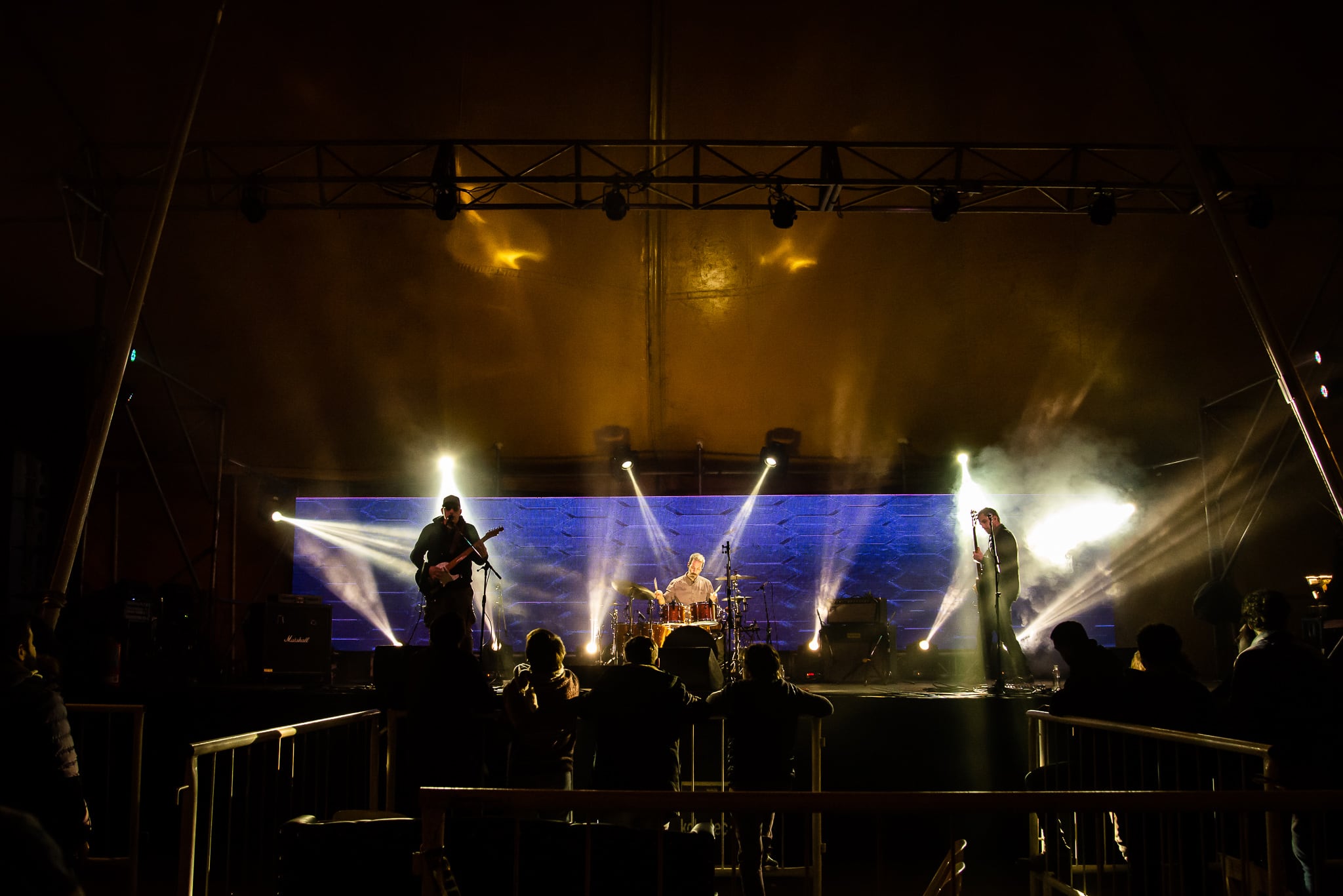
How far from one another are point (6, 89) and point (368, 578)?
6709mm

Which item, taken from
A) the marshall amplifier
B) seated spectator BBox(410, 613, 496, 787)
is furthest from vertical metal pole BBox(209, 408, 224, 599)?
seated spectator BBox(410, 613, 496, 787)

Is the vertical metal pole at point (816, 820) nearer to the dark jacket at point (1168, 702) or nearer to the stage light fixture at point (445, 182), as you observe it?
the dark jacket at point (1168, 702)

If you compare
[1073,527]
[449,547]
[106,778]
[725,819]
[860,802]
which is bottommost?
[725,819]

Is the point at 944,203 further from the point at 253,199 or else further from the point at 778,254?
the point at 253,199

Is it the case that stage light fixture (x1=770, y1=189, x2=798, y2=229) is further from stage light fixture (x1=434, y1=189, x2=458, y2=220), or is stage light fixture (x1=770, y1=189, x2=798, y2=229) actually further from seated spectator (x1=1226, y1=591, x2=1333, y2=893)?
seated spectator (x1=1226, y1=591, x2=1333, y2=893)

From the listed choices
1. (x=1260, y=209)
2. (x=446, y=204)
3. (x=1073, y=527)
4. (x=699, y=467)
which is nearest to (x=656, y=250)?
(x=446, y=204)

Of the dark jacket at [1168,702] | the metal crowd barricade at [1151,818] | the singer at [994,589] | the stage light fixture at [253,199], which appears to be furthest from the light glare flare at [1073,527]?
the stage light fixture at [253,199]

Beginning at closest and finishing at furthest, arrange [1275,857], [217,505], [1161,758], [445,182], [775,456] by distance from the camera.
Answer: [1275,857] < [1161,758] < [445,182] < [217,505] < [775,456]

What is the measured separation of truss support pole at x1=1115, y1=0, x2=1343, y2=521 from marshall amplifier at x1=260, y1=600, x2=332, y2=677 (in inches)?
346

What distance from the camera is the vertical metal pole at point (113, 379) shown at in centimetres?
587

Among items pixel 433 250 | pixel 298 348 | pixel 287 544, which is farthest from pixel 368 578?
pixel 433 250

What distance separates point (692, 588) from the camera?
1159 cm

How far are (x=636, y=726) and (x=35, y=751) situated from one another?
2.51 metres

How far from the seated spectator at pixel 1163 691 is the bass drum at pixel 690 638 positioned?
4.61 meters
